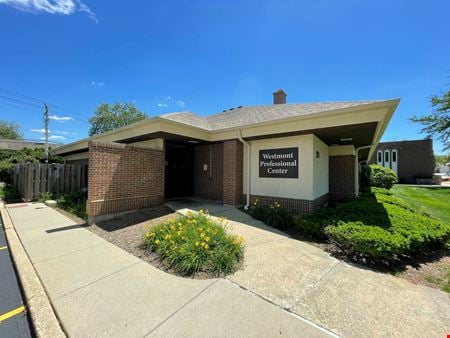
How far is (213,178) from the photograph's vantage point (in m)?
9.82

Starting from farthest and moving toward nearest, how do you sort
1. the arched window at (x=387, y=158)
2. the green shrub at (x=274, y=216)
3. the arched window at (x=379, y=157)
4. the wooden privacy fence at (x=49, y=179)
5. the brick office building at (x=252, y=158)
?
the arched window at (x=379, y=157) < the arched window at (x=387, y=158) < the wooden privacy fence at (x=49, y=179) < the brick office building at (x=252, y=158) < the green shrub at (x=274, y=216)

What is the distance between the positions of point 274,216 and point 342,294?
3432mm

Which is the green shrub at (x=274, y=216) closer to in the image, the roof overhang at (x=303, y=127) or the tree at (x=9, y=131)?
the roof overhang at (x=303, y=127)

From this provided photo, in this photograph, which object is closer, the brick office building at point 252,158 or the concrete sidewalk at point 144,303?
the concrete sidewalk at point 144,303

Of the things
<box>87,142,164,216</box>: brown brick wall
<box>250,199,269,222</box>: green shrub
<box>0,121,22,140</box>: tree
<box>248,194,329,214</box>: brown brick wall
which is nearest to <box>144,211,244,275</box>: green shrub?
<box>250,199,269,222</box>: green shrub

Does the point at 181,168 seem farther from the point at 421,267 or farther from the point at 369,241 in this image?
the point at 421,267

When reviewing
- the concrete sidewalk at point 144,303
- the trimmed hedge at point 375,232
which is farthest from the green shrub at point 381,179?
the concrete sidewalk at point 144,303

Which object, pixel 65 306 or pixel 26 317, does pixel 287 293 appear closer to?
pixel 65 306

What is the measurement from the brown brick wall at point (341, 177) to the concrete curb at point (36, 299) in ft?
35.0

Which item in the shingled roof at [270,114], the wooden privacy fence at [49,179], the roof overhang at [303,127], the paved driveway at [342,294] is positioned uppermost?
the shingled roof at [270,114]

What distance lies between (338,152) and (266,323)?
9.42m

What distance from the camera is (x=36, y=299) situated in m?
2.98

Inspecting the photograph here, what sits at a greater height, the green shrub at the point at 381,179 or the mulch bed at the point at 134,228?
the green shrub at the point at 381,179

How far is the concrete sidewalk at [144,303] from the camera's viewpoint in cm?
238
